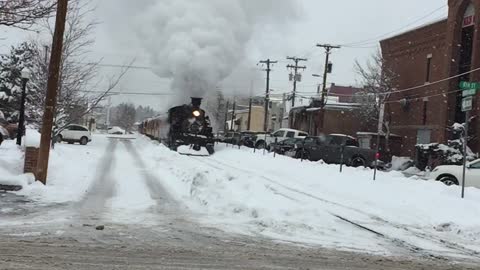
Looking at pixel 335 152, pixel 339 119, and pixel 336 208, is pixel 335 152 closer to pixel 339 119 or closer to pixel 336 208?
pixel 336 208

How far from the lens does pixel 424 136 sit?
129 feet

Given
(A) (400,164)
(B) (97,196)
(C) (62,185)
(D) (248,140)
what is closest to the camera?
(B) (97,196)

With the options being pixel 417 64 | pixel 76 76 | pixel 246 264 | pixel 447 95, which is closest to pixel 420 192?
pixel 246 264

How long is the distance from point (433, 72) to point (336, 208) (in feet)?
97.6

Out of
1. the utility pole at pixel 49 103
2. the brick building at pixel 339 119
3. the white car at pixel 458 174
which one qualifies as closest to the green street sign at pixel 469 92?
the white car at pixel 458 174

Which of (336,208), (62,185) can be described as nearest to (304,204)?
(336,208)

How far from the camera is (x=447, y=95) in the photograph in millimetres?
35875

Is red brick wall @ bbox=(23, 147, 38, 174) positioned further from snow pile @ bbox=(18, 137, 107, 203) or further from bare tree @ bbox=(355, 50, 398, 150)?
bare tree @ bbox=(355, 50, 398, 150)

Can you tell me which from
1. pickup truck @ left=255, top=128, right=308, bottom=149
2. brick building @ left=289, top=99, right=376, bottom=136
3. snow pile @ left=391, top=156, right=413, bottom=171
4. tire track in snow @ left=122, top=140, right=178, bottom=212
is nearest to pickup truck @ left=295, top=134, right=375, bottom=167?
snow pile @ left=391, top=156, right=413, bottom=171

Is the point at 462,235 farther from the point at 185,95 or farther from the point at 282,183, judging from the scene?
the point at 185,95

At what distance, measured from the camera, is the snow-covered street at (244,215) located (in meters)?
8.00

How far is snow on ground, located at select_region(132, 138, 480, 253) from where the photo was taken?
918 centimetres

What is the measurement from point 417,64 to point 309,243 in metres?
36.0

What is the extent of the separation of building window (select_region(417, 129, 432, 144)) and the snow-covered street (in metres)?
23.2
